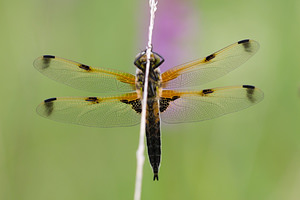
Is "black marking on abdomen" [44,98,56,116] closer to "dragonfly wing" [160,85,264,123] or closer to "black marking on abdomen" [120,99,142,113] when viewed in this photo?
"black marking on abdomen" [120,99,142,113]

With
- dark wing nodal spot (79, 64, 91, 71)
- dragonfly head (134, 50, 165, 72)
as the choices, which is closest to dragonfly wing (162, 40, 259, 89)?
dragonfly head (134, 50, 165, 72)

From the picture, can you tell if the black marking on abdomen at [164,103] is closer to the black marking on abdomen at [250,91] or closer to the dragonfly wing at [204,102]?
the dragonfly wing at [204,102]

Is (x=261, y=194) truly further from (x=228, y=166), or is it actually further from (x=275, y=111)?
(x=275, y=111)

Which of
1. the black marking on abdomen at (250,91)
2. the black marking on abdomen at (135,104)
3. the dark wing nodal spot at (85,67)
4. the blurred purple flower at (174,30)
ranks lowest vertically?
the black marking on abdomen at (135,104)

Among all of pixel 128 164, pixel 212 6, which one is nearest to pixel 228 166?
pixel 128 164

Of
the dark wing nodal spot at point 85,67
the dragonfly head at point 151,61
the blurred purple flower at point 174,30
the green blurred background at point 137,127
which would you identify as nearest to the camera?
the dragonfly head at point 151,61

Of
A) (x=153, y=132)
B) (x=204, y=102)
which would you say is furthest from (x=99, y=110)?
(x=204, y=102)

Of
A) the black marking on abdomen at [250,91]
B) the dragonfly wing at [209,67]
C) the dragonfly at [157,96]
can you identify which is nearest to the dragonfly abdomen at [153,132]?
the dragonfly at [157,96]

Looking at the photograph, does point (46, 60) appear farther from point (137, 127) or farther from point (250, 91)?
point (250, 91)
